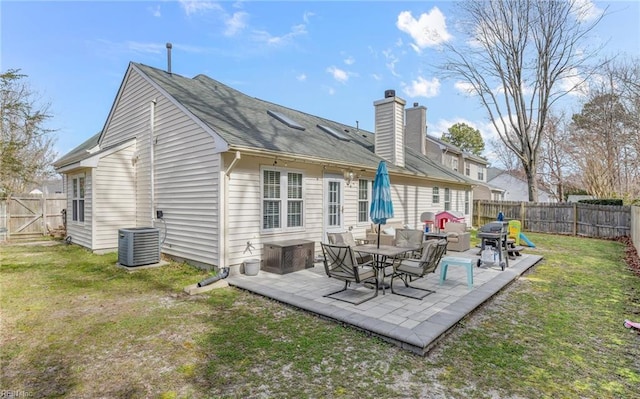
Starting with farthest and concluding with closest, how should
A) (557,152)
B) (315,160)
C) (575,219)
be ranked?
(557,152) < (575,219) < (315,160)

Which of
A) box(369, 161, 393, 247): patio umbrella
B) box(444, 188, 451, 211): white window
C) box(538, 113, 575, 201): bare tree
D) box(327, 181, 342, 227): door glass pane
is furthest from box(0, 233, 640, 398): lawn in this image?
box(538, 113, 575, 201): bare tree

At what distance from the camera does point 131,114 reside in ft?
31.8

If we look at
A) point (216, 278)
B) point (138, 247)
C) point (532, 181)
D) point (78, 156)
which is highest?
point (78, 156)

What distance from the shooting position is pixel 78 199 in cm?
990

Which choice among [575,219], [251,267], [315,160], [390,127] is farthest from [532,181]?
[251,267]

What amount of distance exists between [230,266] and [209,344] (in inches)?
122

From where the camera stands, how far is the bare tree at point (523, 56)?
50.7 feet

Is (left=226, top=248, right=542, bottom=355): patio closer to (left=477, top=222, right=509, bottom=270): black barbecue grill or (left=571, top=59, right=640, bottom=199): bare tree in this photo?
(left=477, top=222, right=509, bottom=270): black barbecue grill

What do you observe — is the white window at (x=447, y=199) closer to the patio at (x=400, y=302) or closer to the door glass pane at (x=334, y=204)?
the patio at (x=400, y=302)

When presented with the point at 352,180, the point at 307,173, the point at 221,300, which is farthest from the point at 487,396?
the point at 352,180

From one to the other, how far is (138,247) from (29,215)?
29.4 feet

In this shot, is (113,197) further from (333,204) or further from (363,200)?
(363,200)

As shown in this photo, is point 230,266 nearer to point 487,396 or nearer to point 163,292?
point 163,292

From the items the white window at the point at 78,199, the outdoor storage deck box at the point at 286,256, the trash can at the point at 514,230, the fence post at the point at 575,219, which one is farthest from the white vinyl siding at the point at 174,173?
the fence post at the point at 575,219
